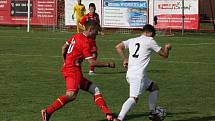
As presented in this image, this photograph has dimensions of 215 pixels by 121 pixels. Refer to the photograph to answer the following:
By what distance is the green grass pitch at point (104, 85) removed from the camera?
39.7ft

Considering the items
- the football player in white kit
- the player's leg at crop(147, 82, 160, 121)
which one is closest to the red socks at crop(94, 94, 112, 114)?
the football player in white kit

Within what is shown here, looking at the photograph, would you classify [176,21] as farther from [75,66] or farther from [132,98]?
[132,98]

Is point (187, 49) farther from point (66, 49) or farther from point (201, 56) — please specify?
point (66, 49)

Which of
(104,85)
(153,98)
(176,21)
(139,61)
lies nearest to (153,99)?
(153,98)

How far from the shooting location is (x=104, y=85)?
1625 cm

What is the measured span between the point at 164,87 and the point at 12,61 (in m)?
7.61

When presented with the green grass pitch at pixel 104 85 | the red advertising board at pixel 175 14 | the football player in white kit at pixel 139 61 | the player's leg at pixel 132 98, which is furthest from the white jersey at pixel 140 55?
the red advertising board at pixel 175 14

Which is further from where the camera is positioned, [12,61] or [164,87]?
[12,61]

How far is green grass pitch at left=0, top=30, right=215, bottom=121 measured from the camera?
476 inches

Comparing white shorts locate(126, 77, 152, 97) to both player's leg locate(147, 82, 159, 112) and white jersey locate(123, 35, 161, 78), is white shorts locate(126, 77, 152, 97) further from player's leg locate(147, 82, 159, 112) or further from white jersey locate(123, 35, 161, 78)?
player's leg locate(147, 82, 159, 112)

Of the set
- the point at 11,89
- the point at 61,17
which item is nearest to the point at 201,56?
the point at 11,89

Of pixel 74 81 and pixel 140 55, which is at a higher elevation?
pixel 140 55

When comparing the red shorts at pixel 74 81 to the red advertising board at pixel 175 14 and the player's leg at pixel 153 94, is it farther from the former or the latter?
the red advertising board at pixel 175 14

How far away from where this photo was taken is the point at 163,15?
40.2m
